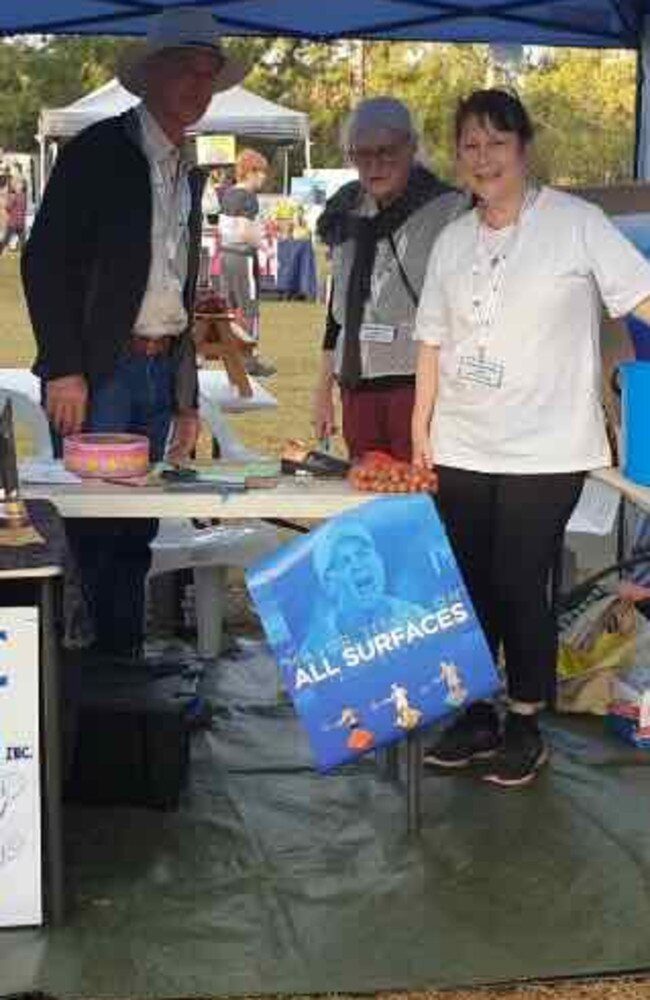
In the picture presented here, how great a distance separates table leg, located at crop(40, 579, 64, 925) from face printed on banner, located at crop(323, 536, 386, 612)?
0.52 meters

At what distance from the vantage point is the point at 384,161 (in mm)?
3645

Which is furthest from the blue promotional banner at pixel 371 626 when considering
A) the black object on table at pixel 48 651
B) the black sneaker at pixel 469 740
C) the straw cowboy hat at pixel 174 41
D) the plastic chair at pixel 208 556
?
the plastic chair at pixel 208 556

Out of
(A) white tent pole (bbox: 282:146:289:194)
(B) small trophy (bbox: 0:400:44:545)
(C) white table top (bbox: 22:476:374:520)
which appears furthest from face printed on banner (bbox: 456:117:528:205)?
(A) white tent pole (bbox: 282:146:289:194)

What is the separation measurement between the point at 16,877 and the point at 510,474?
4.11 ft

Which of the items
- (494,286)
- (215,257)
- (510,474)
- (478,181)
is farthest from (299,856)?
(215,257)

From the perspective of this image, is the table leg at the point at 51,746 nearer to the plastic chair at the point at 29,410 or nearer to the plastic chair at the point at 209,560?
the plastic chair at the point at 209,560

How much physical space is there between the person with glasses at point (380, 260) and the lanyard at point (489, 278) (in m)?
0.55

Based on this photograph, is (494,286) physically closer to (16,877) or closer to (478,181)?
(478,181)

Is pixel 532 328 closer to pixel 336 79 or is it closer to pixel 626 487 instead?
pixel 626 487

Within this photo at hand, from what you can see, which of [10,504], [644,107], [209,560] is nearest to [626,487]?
[10,504]

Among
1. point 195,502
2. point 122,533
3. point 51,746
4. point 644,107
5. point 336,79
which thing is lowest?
point 51,746

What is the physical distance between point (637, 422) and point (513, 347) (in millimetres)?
291

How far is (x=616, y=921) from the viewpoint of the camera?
2.88m

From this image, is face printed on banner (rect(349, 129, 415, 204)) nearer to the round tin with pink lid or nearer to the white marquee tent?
the round tin with pink lid
